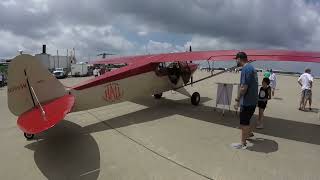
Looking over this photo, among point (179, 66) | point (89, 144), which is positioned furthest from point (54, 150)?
point (179, 66)

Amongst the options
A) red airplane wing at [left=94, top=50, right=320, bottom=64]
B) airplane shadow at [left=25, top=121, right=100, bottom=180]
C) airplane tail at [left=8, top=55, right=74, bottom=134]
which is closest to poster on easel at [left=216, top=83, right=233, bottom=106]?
red airplane wing at [left=94, top=50, right=320, bottom=64]

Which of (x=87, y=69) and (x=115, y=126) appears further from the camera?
(x=87, y=69)

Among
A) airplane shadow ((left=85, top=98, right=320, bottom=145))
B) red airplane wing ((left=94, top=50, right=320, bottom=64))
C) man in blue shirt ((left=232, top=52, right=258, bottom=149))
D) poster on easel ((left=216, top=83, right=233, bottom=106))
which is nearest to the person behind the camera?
man in blue shirt ((left=232, top=52, right=258, bottom=149))

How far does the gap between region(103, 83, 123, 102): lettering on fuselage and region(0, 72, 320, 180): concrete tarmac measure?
28.4 inches

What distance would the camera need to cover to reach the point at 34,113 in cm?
613

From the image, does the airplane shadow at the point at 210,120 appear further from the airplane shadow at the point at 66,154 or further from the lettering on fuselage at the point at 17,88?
the lettering on fuselage at the point at 17,88

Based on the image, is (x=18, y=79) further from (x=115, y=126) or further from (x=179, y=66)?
(x=179, y=66)

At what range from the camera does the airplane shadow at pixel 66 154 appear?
16.7 ft

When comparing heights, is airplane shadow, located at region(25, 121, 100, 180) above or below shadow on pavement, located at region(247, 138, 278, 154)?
below

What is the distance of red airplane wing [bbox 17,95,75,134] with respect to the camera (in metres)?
5.33

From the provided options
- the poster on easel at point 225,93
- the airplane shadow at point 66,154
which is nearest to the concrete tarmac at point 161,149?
the airplane shadow at point 66,154

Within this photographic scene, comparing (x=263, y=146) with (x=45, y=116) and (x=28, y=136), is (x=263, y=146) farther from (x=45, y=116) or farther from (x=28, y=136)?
(x=28, y=136)

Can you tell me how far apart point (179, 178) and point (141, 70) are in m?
6.19

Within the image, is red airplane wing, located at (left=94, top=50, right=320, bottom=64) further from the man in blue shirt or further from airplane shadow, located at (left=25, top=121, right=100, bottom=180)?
airplane shadow, located at (left=25, top=121, right=100, bottom=180)
